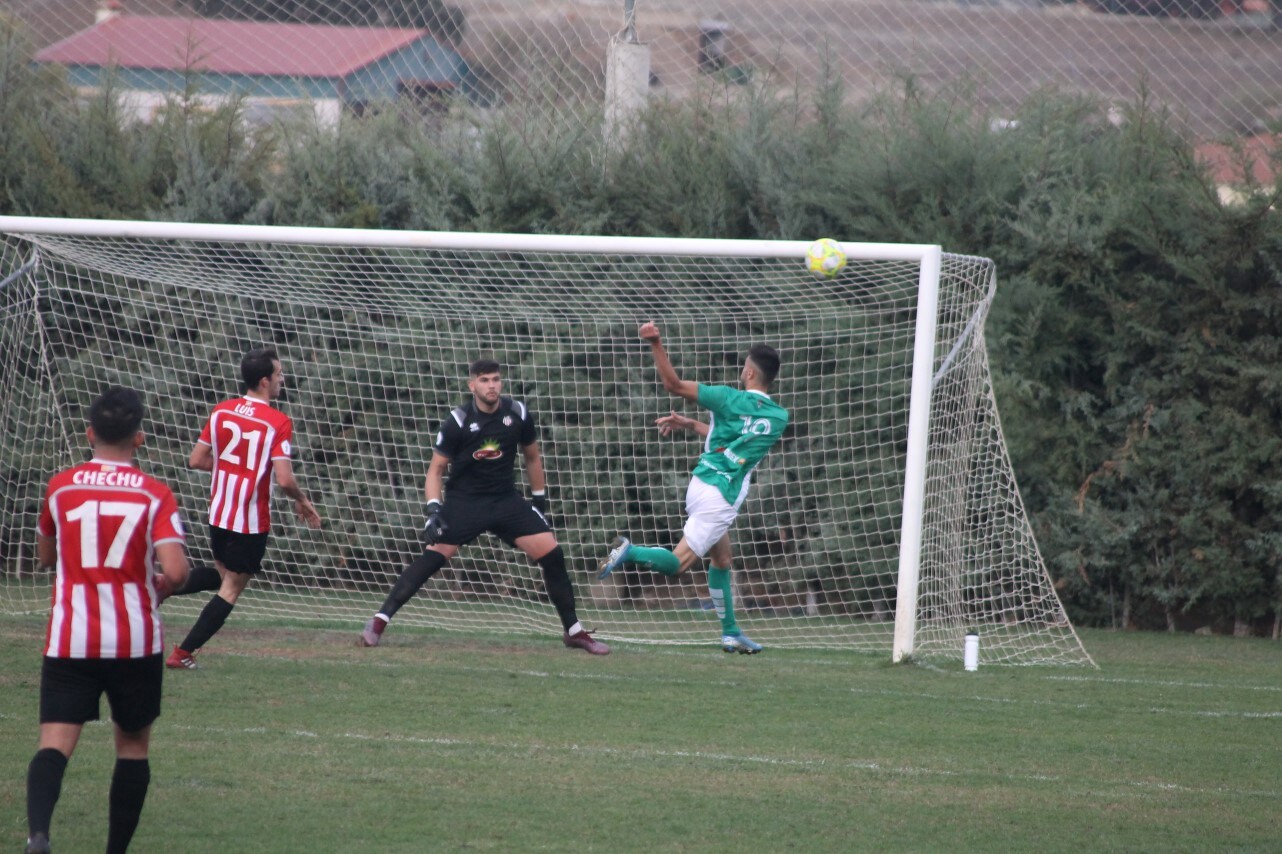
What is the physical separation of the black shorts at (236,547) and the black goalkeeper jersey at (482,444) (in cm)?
131

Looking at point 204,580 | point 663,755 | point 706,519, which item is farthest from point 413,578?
point 663,755

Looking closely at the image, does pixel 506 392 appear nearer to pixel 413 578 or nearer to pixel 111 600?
pixel 413 578

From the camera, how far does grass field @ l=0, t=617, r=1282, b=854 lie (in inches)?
187

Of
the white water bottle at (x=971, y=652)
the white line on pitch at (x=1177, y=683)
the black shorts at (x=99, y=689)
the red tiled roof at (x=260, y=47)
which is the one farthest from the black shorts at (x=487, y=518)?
the red tiled roof at (x=260, y=47)

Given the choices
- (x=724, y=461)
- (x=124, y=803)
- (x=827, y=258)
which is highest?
(x=827, y=258)

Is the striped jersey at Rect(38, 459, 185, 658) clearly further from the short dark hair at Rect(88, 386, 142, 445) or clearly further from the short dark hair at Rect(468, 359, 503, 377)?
the short dark hair at Rect(468, 359, 503, 377)

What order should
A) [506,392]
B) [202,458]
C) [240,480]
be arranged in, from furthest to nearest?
[506,392] < [202,458] < [240,480]

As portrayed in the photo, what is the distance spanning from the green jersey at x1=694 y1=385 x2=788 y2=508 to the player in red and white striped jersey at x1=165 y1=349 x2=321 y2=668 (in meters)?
2.52

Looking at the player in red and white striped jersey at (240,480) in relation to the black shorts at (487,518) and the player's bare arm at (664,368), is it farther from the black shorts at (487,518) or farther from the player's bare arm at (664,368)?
the player's bare arm at (664,368)

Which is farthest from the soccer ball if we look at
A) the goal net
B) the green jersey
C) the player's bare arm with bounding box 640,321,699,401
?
the goal net

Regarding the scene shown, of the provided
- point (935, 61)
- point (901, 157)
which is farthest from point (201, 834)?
point (935, 61)

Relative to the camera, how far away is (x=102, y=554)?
4238 millimetres

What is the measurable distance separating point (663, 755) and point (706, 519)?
291cm

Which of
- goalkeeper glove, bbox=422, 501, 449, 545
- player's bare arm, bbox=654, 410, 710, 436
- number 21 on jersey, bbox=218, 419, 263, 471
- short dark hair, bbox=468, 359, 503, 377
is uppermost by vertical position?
short dark hair, bbox=468, 359, 503, 377
